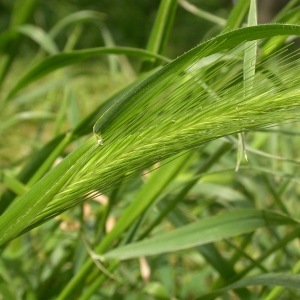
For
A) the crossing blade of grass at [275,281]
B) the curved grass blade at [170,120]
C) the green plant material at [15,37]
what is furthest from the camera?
the green plant material at [15,37]

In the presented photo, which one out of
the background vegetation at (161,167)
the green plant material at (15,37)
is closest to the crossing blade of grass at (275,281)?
the background vegetation at (161,167)

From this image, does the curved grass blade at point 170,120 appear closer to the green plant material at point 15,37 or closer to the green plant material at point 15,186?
the green plant material at point 15,186

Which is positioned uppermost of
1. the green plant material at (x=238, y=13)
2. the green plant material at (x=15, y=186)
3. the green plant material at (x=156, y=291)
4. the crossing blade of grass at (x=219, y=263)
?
the green plant material at (x=238, y=13)

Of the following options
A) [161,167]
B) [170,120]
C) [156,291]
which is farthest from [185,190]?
[170,120]

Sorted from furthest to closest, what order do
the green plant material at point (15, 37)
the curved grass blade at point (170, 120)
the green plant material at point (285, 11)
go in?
the green plant material at point (15, 37)
the green plant material at point (285, 11)
the curved grass blade at point (170, 120)

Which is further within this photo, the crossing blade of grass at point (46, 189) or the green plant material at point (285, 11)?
the green plant material at point (285, 11)

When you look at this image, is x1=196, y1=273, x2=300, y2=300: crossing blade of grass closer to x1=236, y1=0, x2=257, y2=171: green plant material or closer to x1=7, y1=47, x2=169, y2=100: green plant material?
x1=236, y1=0, x2=257, y2=171: green plant material

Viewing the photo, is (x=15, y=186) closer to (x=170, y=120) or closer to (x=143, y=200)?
(x=143, y=200)
